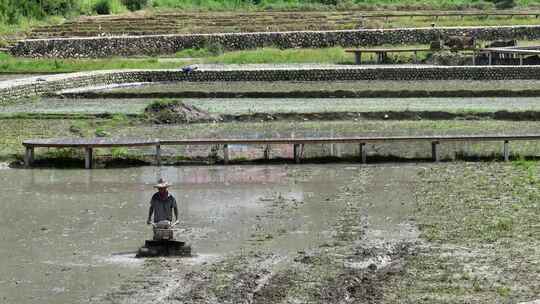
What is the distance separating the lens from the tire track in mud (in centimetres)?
1546

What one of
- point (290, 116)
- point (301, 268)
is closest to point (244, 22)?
point (290, 116)

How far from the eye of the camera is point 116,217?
68.1ft

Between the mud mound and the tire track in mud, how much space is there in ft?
39.7

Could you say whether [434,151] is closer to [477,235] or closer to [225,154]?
[225,154]

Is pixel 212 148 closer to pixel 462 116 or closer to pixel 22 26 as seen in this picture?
pixel 462 116

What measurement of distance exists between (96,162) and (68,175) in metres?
1.57

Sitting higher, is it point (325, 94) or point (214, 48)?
point (325, 94)

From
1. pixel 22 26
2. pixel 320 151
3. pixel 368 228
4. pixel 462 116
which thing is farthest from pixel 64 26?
pixel 368 228

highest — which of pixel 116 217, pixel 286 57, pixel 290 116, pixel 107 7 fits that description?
pixel 107 7

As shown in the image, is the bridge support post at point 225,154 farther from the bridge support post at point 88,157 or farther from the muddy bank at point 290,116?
the muddy bank at point 290,116

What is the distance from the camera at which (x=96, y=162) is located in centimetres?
2669

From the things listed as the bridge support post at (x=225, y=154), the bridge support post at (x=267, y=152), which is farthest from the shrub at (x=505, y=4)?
the bridge support post at (x=225, y=154)

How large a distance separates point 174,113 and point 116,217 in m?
13.1

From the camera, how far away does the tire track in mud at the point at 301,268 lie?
15461 mm
